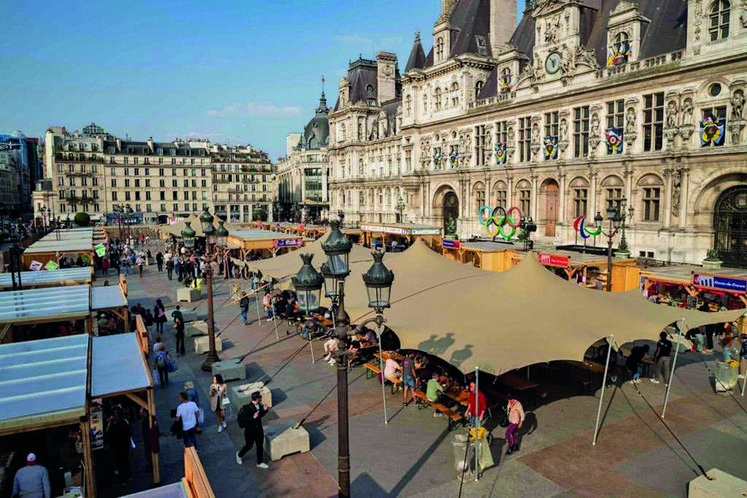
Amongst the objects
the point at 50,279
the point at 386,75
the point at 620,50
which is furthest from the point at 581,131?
the point at 386,75

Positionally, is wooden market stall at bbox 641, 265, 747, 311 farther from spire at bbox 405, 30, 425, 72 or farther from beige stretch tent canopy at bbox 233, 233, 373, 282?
spire at bbox 405, 30, 425, 72

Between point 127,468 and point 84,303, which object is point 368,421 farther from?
point 84,303

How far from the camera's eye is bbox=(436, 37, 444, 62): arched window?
163ft

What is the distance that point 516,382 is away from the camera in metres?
13.2

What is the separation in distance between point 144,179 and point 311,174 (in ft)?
101

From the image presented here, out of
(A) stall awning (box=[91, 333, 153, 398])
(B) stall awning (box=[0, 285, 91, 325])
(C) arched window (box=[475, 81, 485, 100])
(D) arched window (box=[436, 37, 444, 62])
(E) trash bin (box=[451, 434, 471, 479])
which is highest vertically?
(D) arched window (box=[436, 37, 444, 62])

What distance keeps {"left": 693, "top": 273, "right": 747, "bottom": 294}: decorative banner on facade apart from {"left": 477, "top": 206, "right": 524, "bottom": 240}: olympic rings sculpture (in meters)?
19.4

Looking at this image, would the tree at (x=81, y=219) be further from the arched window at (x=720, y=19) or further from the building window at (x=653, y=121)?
the arched window at (x=720, y=19)

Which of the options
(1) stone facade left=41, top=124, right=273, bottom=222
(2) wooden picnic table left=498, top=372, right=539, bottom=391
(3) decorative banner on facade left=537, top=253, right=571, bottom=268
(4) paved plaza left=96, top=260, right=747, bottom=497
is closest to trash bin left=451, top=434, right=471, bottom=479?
(4) paved plaza left=96, top=260, right=747, bottom=497

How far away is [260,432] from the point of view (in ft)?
33.8

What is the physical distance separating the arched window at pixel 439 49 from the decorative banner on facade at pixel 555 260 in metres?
29.4

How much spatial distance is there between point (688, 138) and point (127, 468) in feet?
103

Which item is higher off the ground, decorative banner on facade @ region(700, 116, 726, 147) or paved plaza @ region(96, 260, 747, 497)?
decorative banner on facade @ region(700, 116, 726, 147)

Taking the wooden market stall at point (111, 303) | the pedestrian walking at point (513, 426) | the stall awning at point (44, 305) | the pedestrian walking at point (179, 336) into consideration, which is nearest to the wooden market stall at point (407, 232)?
the pedestrian walking at point (179, 336)
